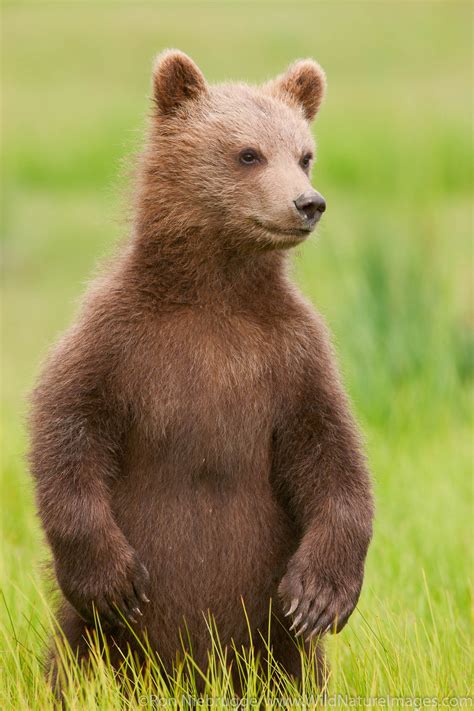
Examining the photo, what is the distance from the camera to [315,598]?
4.02 metres

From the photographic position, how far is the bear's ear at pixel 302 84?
15.3ft

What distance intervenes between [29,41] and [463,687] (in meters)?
19.7

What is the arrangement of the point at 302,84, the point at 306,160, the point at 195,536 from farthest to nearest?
1. the point at 302,84
2. the point at 306,160
3. the point at 195,536

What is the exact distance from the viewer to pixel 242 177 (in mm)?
4242

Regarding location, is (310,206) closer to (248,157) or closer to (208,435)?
(248,157)

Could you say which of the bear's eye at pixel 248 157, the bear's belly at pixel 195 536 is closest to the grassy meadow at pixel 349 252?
the bear's belly at pixel 195 536

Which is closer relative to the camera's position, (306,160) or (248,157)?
(248,157)

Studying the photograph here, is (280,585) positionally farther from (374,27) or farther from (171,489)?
(374,27)

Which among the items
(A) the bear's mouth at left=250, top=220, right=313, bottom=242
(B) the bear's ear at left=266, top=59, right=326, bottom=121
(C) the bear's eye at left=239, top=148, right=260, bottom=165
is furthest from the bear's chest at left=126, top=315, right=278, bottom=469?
(B) the bear's ear at left=266, top=59, right=326, bottom=121

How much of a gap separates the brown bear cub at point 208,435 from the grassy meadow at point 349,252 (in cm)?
24

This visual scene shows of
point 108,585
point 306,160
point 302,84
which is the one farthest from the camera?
point 302,84

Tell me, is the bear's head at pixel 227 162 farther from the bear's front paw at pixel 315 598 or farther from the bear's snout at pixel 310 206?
Result: the bear's front paw at pixel 315 598

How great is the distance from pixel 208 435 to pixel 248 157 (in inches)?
36.9

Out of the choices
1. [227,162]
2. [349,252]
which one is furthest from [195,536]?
[349,252]
